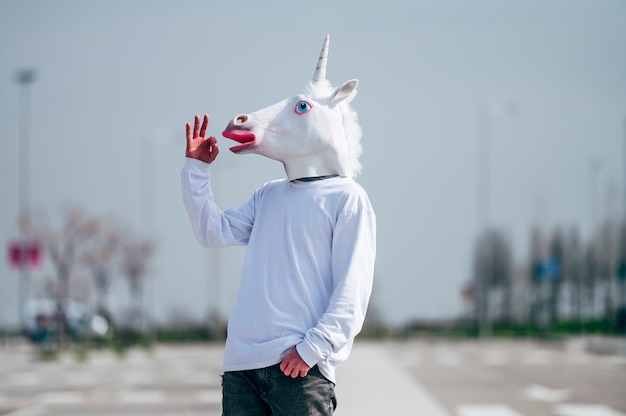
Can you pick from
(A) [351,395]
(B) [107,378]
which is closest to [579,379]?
(A) [351,395]

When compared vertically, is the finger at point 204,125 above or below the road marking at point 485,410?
above

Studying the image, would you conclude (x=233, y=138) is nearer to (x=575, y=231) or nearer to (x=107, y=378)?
(x=107, y=378)

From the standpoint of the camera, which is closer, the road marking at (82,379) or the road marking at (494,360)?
the road marking at (82,379)

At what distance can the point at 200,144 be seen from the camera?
426cm

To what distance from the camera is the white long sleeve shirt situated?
389cm

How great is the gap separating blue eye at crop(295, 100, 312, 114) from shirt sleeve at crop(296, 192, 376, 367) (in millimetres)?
413

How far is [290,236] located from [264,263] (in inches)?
5.6

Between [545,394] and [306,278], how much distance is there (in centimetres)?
1108

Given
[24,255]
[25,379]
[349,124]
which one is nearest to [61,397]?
[25,379]

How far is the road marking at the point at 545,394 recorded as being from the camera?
13617 millimetres

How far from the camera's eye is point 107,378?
63.4 feet

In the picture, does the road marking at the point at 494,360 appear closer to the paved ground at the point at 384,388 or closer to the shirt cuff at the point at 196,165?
the paved ground at the point at 384,388

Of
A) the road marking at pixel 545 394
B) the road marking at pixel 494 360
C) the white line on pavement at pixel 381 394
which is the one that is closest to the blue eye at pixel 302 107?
the white line on pavement at pixel 381 394

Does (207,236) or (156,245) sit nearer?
(207,236)
